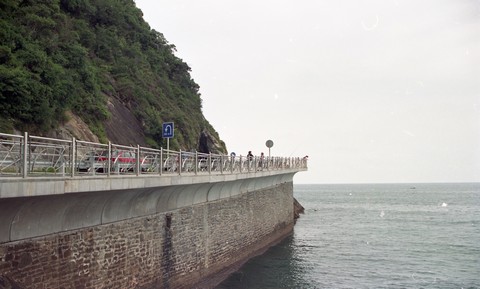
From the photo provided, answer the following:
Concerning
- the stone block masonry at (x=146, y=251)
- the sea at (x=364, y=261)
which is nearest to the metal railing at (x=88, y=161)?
the stone block masonry at (x=146, y=251)

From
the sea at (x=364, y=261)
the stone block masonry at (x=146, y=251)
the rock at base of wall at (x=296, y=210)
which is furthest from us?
the rock at base of wall at (x=296, y=210)

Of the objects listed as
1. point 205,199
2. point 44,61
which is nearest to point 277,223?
point 205,199

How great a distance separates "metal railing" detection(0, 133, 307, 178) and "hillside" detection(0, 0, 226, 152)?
300cm

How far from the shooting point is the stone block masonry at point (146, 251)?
1023 centimetres

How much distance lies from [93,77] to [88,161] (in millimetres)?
14605

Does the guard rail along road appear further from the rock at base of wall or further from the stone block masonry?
the rock at base of wall

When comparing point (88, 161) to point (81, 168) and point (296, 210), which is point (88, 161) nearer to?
point (81, 168)

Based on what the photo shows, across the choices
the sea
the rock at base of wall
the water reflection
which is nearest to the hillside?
the water reflection

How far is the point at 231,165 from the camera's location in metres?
22.9

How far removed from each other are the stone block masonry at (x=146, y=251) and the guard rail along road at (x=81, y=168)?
58.3 inches

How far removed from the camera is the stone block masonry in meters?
10.2

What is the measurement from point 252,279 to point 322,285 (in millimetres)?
3589

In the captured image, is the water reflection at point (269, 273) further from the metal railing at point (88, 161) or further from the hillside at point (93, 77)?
the hillside at point (93, 77)

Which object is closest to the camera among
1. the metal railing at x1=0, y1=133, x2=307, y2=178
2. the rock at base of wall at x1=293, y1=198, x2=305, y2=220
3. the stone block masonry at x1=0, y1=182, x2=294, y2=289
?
the metal railing at x1=0, y1=133, x2=307, y2=178
